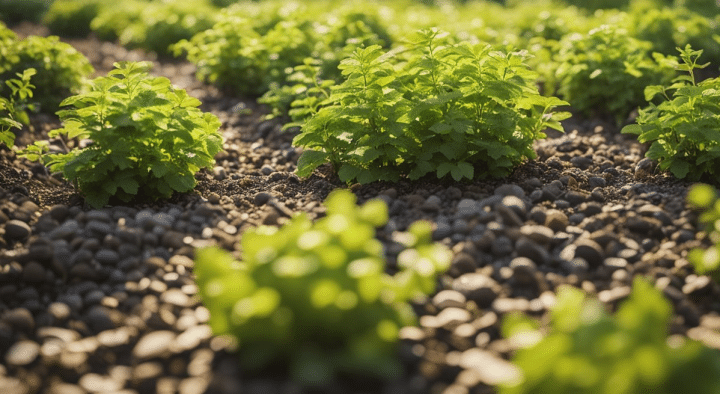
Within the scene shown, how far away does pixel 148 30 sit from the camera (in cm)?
871

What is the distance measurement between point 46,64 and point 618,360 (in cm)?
512

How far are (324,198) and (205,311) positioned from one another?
128 cm

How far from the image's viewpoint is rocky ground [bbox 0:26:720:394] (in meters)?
2.15

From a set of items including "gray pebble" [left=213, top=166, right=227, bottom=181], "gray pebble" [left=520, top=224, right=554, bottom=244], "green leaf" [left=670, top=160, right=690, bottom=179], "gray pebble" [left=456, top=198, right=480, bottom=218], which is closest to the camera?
"gray pebble" [left=520, top=224, right=554, bottom=244]

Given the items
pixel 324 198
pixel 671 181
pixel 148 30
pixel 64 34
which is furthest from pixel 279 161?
pixel 64 34

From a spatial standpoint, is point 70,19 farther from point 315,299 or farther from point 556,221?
point 315,299

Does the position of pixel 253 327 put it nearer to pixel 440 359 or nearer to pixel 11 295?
pixel 440 359

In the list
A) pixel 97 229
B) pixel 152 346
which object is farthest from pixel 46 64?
pixel 152 346

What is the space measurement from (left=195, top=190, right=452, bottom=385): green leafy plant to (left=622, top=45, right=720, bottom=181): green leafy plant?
7.03 feet

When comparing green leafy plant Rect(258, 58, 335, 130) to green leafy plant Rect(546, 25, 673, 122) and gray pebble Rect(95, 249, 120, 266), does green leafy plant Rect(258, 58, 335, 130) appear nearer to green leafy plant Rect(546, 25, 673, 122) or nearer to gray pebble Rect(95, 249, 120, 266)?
gray pebble Rect(95, 249, 120, 266)

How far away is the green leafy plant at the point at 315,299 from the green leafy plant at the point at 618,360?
1.51 feet

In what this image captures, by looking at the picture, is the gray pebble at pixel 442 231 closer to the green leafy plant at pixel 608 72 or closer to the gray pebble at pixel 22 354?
the gray pebble at pixel 22 354

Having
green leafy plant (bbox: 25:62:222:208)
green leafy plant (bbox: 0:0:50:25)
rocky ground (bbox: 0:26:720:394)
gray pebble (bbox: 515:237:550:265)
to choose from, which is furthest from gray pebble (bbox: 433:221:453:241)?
green leafy plant (bbox: 0:0:50:25)

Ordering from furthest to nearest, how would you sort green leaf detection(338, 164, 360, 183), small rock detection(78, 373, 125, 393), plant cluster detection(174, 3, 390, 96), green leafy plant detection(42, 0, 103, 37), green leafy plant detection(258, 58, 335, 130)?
green leafy plant detection(42, 0, 103, 37) < plant cluster detection(174, 3, 390, 96) < green leafy plant detection(258, 58, 335, 130) < green leaf detection(338, 164, 360, 183) < small rock detection(78, 373, 125, 393)
